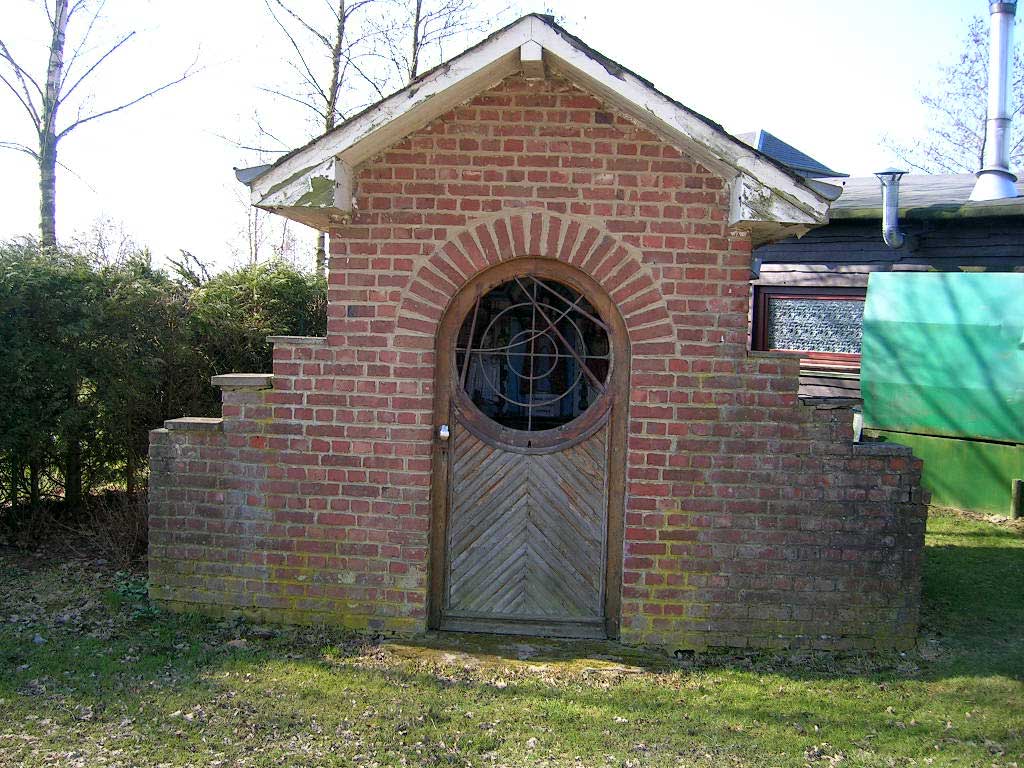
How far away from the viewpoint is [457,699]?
14.9ft

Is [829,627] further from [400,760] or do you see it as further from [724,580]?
[400,760]

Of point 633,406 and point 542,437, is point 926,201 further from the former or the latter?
point 542,437

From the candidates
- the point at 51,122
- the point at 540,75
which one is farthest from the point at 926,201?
the point at 51,122

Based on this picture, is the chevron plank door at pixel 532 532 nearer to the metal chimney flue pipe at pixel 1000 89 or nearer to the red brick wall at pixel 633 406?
the red brick wall at pixel 633 406

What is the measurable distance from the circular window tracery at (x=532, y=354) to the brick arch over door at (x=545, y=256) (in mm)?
240

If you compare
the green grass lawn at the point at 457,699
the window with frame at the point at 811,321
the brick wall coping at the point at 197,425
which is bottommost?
the green grass lawn at the point at 457,699

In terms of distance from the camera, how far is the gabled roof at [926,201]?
10.3 metres

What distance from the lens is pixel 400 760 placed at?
3.91m

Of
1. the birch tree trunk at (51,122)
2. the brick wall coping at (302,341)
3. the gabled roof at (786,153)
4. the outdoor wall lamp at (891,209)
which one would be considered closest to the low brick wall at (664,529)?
the brick wall coping at (302,341)

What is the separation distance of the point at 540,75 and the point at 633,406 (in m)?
2.16

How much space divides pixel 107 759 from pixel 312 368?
2456 mm

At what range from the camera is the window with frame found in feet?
37.5

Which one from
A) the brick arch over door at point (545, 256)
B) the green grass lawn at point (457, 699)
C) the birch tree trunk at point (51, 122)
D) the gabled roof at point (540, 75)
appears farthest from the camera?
the birch tree trunk at point (51, 122)

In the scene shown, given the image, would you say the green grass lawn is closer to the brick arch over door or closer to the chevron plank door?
the chevron plank door
